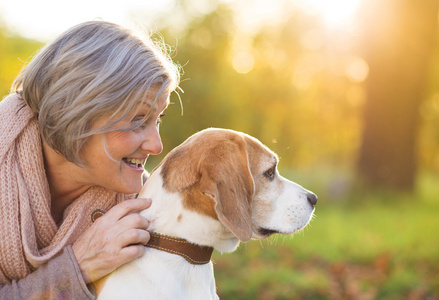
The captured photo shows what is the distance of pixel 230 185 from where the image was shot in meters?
2.46

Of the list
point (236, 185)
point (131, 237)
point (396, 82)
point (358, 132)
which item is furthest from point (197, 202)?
point (358, 132)

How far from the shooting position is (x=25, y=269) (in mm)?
2557

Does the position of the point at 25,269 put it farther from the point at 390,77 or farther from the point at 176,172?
the point at 390,77

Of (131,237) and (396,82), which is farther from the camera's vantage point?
(396,82)

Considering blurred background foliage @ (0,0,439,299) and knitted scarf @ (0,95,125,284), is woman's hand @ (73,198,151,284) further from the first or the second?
blurred background foliage @ (0,0,439,299)

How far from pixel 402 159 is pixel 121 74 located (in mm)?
8247

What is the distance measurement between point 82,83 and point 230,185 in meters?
0.89

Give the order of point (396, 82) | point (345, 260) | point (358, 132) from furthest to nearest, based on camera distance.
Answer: point (358, 132) → point (396, 82) → point (345, 260)

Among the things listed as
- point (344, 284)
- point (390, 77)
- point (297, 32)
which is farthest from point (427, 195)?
point (297, 32)

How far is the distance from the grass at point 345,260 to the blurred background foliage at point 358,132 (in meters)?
0.01

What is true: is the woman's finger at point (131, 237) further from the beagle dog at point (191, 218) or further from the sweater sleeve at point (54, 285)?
the sweater sleeve at point (54, 285)

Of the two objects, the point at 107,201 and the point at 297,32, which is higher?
the point at 107,201

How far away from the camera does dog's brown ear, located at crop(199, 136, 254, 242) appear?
2.41m

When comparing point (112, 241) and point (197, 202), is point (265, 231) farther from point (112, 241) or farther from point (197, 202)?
point (112, 241)
